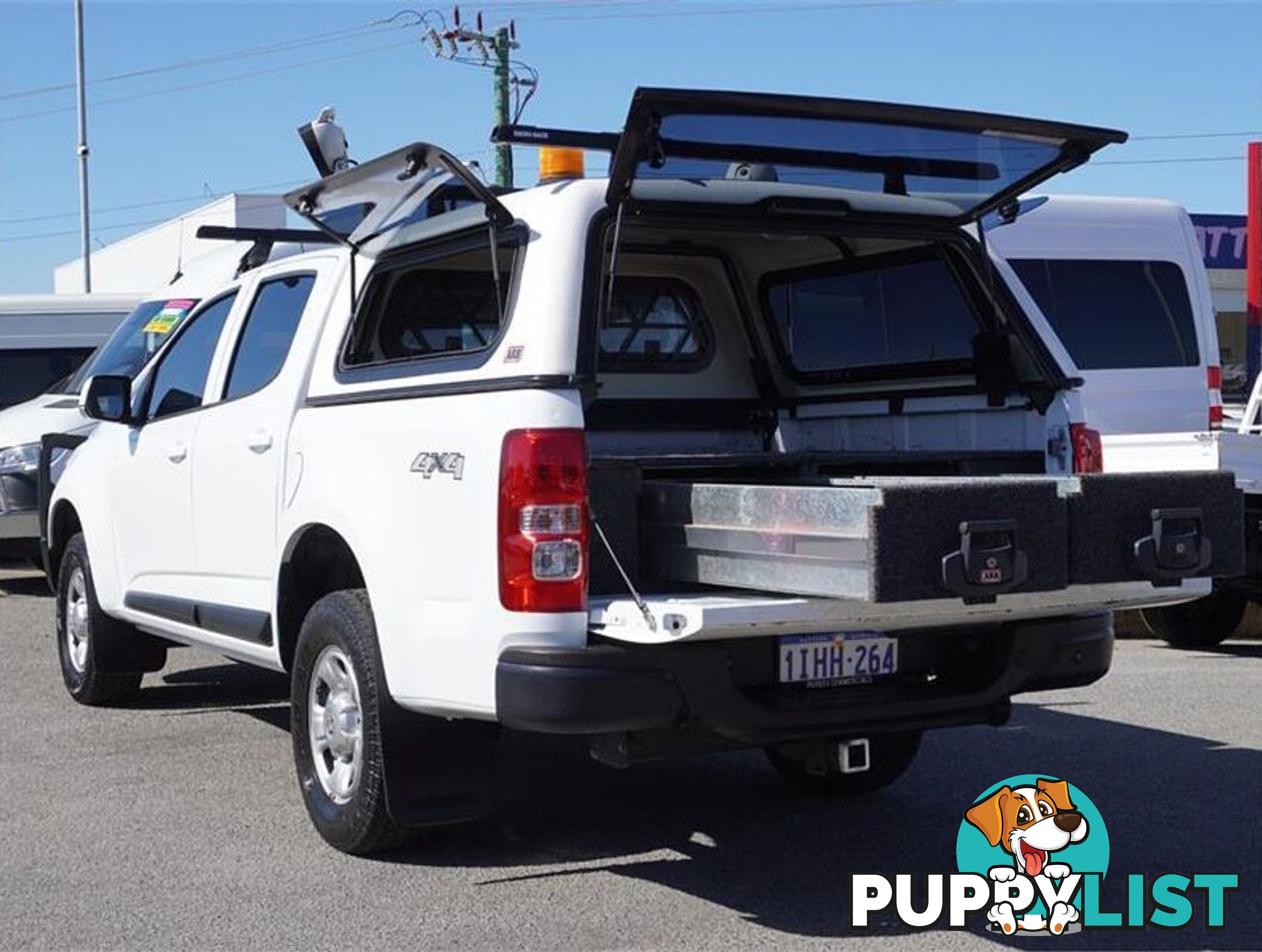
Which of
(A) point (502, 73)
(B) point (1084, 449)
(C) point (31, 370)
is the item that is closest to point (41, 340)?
(C) point (31, 370)

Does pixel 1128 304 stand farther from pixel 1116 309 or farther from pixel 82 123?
pixel 82 123

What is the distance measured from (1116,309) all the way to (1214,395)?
1241mm

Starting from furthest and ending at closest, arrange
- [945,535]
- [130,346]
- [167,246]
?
[167,246] → [130,346] → [945,535]

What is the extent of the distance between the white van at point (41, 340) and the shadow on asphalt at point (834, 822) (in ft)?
30.4

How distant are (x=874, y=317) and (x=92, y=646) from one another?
13.5 ft

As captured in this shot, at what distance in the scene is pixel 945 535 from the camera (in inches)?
174

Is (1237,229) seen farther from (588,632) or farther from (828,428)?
(588,632)

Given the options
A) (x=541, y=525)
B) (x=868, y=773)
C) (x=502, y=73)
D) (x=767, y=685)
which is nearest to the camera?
(x=541, y=525)

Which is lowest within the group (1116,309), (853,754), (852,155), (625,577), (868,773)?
(868,773)

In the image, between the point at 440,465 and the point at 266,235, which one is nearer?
the point at 440,465

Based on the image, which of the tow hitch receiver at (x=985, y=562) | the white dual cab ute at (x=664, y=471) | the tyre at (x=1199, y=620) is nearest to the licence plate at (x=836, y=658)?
the white dual cab ute at (x=664, y=471)

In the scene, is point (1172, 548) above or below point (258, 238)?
below

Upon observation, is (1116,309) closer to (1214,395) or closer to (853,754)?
(1214,395)

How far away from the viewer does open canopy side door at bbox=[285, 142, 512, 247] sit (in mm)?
5148
